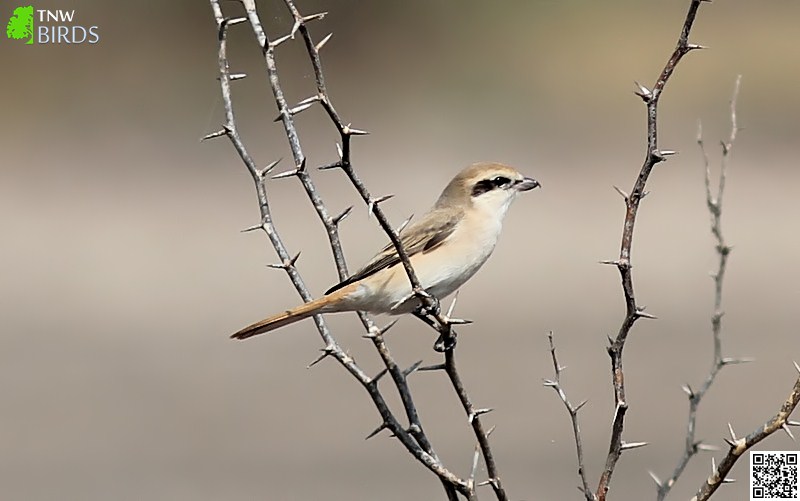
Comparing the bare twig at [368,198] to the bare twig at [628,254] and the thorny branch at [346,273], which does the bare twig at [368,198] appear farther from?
the bare twig at [628,254]

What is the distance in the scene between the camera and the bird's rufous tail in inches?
128

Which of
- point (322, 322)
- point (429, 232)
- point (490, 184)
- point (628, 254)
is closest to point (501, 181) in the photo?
point (490, 184)

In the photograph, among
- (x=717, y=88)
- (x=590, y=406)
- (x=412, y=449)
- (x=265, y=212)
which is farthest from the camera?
(x=717, y=88)

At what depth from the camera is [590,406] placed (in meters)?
8.80

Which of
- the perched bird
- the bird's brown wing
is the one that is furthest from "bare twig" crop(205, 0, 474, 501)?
the bird's brown wing

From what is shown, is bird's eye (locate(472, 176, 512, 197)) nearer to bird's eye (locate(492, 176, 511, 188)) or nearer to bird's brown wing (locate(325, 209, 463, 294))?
bird's eye (locate(492, 176, 511, 188))

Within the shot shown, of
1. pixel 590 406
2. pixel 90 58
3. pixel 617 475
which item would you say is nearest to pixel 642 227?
pixel 590 406

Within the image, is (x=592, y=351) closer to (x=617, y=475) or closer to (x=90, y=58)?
(x=617, y=475)

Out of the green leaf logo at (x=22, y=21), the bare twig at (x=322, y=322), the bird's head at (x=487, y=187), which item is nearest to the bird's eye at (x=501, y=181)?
the bird's head at (x=487, y=187)

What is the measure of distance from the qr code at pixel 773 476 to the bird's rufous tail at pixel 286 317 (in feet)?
3.86

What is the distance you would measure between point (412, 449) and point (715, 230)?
111 centimetres

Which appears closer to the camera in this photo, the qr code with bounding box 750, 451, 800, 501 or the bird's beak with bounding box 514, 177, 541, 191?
the qr code with bounding box 750, 451, 800, 501

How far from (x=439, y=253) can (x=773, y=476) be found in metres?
1.36

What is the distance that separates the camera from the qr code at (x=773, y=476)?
3000mm
